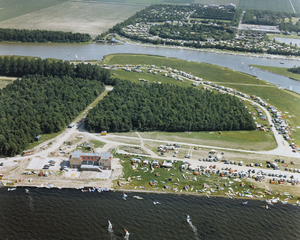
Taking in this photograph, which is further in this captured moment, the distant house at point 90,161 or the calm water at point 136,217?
the distant house at point 90,161

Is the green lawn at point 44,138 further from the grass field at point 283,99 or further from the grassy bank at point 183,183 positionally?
the grass field at point 283,99

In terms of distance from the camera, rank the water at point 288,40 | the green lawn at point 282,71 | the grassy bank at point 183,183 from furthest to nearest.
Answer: the water at point 288,40
the green lawn at point 282,71
the grassy bank at point 183,183

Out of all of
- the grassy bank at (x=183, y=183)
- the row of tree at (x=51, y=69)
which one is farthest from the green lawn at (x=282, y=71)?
the grassy bank at (x=183, y=183)

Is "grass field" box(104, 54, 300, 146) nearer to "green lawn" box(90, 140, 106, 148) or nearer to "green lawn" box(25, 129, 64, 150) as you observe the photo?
"green lawn" box(90, 140, 106, 148)

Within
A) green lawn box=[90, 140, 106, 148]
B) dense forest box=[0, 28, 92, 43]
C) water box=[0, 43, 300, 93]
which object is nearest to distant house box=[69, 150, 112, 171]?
green lawn box=[90, 140, 106, 148]

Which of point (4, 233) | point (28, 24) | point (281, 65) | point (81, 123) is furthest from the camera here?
point (28, 24)

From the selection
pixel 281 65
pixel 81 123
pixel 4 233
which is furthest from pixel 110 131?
pixel 281 65

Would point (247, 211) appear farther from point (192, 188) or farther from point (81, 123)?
point (81, 123)
